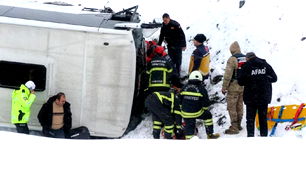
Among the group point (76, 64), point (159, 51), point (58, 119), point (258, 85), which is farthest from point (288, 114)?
point (58, 119)

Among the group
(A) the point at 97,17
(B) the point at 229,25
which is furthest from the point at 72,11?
(B) the point at 229,25

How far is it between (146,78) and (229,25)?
2.99m

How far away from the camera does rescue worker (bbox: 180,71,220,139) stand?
9922mm

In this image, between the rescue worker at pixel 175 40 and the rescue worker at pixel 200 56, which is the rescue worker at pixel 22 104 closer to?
the rescue worker at pixel 200 56

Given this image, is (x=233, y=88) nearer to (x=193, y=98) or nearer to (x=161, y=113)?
(x=193, y=98)

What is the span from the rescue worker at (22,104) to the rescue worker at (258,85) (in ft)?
12.3

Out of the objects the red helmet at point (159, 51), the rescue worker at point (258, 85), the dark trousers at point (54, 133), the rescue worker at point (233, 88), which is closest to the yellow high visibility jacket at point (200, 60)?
the red helmet at point (159, 51)

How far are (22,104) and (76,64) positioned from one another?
47.0 inches

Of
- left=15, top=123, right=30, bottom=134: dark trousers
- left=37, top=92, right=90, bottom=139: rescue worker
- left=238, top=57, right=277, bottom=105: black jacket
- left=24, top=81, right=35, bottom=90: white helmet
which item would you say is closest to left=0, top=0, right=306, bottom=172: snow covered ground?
left=238, top=57, right=277, bottom=105: black jacket

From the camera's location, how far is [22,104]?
1015cm

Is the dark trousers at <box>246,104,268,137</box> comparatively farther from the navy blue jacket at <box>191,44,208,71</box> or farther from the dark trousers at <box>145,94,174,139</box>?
the navy blue jacket at <box>191,44,208,71</box>

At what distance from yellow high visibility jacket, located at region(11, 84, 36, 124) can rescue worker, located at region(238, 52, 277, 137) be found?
3779mm

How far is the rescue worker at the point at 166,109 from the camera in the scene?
1041 cm

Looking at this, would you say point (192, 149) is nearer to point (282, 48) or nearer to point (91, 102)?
point (91, 102)
